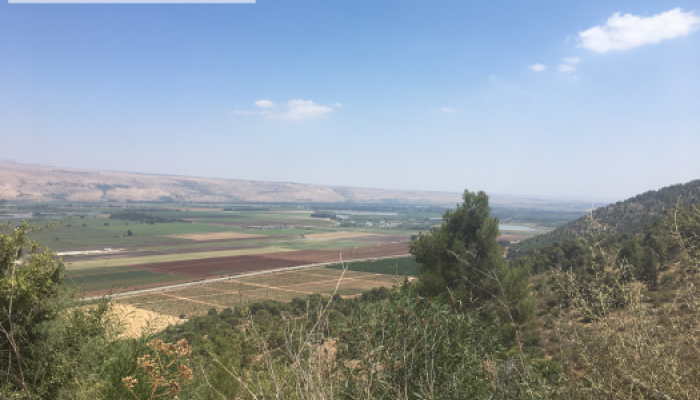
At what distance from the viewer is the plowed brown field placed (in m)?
57.4

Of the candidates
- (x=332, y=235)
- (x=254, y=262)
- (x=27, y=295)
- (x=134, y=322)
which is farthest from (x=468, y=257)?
(x=332, y=235)

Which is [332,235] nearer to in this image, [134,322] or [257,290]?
[257,290]

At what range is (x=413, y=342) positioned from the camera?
12.6ft

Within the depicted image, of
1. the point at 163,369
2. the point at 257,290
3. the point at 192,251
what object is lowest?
the point at 192,251

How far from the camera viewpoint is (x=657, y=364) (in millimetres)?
2697

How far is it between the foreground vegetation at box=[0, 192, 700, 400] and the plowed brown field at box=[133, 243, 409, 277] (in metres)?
39.8

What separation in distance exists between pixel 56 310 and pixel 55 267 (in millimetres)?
1245

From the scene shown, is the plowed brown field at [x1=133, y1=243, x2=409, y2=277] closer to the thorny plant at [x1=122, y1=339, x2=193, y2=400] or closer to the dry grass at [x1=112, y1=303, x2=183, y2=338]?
→ the dry grass at [x1=112, y1=303, x2=183, y2=338]

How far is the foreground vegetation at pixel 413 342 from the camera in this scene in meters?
2.84

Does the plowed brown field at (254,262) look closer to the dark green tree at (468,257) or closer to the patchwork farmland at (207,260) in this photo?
the patchwork farmland at (207,260)

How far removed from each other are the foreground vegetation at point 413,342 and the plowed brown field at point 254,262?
39784 millimetres

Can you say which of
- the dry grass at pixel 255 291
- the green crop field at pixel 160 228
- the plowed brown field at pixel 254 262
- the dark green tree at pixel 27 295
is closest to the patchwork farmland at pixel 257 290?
the dry grass at pixel 255 291

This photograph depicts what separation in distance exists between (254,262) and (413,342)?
6432 centimetres

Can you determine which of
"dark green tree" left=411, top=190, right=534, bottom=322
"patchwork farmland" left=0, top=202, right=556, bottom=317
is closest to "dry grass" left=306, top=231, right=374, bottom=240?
"patchwork farmland" left=0, top=202, right=556, bottom=317
